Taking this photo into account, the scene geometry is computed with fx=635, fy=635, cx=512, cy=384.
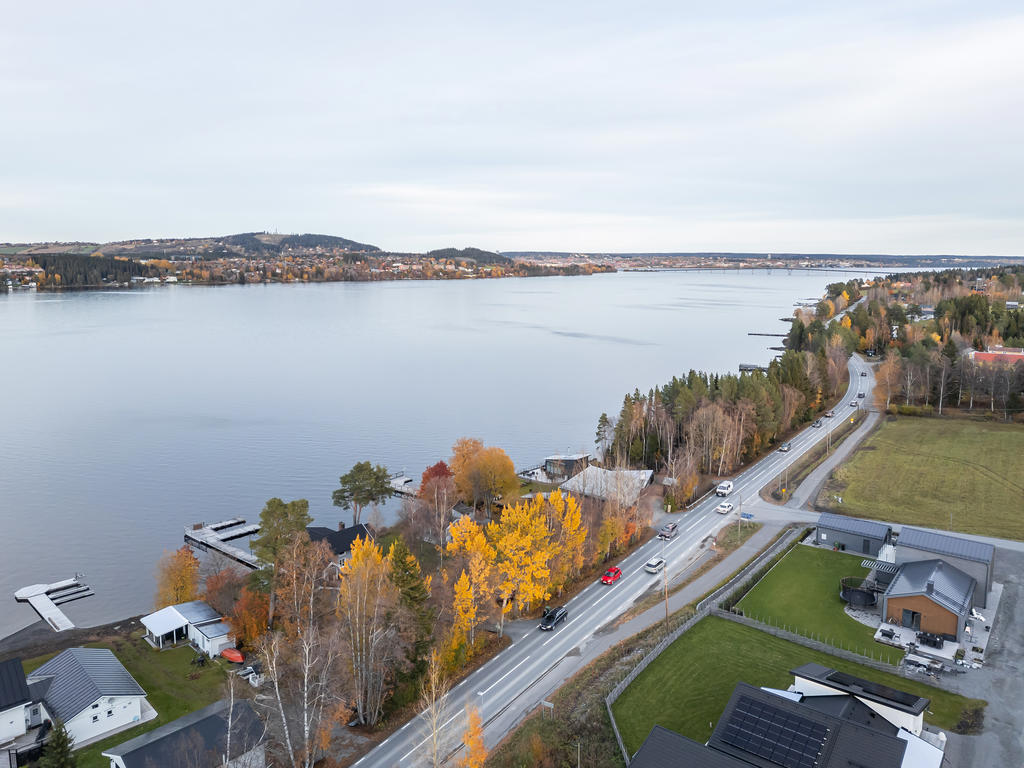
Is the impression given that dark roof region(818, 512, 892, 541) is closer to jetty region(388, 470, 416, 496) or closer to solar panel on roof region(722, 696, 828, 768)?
solar panel on roof region(722, 696, 828, 768)

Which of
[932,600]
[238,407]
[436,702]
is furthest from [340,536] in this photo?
[238,407]

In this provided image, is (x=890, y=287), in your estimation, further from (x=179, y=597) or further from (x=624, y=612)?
(x=179, y=597)

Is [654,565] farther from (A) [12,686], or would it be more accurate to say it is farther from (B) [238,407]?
(B) [238,407]

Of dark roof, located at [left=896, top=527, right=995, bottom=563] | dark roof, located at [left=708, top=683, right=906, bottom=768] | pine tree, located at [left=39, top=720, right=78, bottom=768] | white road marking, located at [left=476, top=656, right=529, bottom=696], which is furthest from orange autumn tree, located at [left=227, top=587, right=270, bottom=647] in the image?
dark roof, located at [left=896, top=527, right=995, bottom=563]

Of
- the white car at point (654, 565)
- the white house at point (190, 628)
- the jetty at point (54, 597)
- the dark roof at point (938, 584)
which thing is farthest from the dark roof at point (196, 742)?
the dark roof at point (938, 584)

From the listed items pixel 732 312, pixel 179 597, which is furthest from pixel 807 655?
pixel 732 312

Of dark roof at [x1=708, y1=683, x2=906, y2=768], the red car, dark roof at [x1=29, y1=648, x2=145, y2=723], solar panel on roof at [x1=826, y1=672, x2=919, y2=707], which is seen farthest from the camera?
the red car
